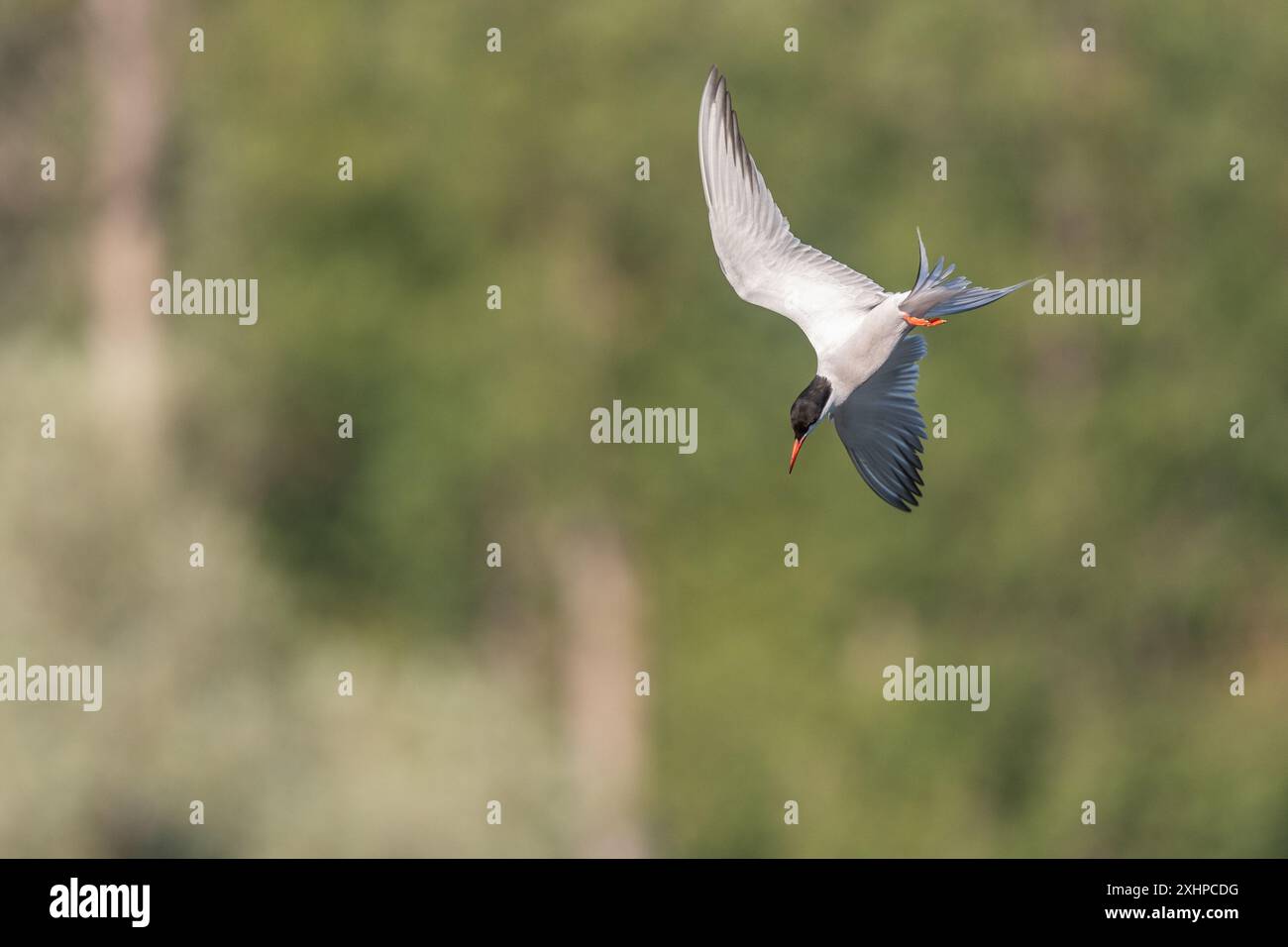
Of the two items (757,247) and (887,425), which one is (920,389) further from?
(757,247)

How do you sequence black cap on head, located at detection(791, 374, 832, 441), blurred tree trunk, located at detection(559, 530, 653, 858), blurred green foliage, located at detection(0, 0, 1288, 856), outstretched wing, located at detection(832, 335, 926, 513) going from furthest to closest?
blurred tree trunk, located at detection(559, 530, 653, 858), blurred green foliage, located at detection(0, 0, 1288, 856), outstretched wing, located at detection(832, 335, 926, 513), black cap on head, located at detection(791, 374, 832, 441)

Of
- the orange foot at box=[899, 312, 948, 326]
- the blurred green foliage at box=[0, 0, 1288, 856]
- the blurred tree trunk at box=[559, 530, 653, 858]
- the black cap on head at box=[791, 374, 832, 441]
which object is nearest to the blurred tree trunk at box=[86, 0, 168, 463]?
the blurred green foliage at box=[0, 0, 1288, 856]

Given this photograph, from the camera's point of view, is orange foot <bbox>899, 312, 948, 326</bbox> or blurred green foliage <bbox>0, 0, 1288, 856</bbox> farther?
blurred green foliage <bbox>0, 0, 1288, 856</bbox>

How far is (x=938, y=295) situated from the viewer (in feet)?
18.4

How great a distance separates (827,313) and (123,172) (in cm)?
1807

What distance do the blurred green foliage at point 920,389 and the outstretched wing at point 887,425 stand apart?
1022 cm

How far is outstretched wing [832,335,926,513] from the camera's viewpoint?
6801 millimetres

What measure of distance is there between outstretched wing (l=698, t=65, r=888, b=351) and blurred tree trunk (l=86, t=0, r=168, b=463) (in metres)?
16.7

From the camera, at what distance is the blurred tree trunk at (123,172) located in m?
22.8

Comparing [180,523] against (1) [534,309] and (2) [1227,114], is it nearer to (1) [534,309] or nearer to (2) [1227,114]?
(1) [534,309]

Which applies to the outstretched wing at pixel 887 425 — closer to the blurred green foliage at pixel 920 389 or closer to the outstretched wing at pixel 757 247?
the outstretched wing at pixel 757 247

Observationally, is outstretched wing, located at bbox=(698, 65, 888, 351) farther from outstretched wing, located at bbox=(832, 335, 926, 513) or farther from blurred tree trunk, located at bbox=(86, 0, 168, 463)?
blurred tree trunk, located at bbox=(86, 0, 168, 463)

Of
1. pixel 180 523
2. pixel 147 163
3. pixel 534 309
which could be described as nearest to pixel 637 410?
pixel 534 309

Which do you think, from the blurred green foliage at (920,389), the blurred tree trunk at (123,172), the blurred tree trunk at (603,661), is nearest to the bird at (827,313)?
the blurred green foliage at (920,389)
